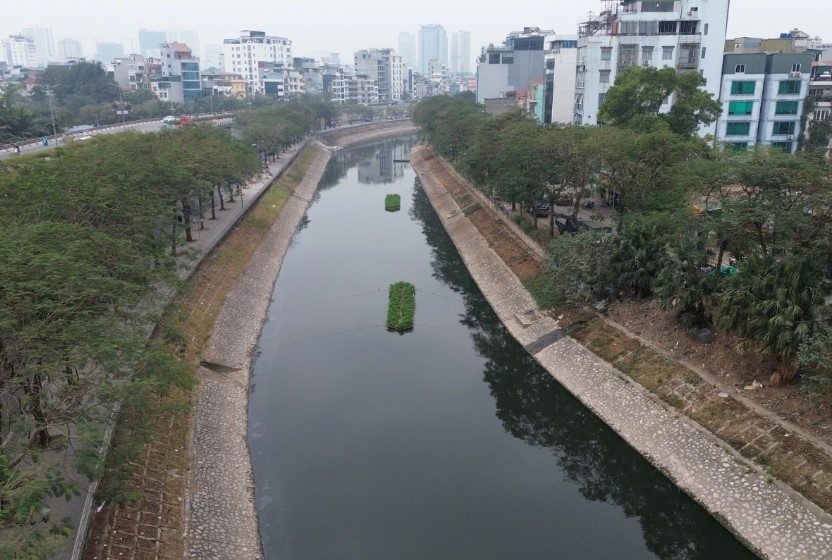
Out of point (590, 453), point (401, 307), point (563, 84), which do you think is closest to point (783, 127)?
point (563, 84)

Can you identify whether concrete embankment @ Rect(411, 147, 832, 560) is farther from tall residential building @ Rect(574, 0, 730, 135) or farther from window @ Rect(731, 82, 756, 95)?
window @ Rect(731, 82, 756, 95)

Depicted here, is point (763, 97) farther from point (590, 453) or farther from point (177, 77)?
point (177, 77)

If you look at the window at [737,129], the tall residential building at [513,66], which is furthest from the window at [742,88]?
the tall residential building at [513,66]

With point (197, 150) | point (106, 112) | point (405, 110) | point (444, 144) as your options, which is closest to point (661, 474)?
point (197, 150)

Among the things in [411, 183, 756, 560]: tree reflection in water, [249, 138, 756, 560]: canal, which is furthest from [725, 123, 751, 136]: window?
[411, 183, 756, 560]: tree reflection in water

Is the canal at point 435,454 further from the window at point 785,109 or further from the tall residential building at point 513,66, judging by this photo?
the tall residential building at point 513,66
